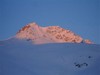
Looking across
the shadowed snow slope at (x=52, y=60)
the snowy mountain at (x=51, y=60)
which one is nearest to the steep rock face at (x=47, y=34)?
the snowy mountain at (x=51, y=60)

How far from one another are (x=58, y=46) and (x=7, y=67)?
1144 inches

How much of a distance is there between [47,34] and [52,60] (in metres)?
46.6

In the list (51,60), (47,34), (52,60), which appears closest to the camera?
(52,60)

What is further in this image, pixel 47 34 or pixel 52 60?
pixel 47 34

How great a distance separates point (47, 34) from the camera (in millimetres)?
115000

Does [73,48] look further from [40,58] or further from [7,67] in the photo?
[7,67]

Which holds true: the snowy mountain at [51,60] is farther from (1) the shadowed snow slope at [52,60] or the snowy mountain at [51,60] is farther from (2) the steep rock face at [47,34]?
(2) the steep rock face at [47,34]

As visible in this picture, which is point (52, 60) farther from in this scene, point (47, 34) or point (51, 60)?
point (47, 34)

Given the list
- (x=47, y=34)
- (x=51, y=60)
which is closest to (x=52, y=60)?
(x=51, y=60)

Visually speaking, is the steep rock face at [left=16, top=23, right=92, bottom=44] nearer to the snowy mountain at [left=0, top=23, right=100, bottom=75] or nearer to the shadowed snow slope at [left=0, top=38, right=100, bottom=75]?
the snowy mountain at [left=0, top=23, right=100, bottom=75]

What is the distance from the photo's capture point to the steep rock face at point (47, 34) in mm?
105250

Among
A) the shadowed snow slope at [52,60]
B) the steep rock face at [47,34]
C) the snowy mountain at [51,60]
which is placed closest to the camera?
the shadowed snow slope at [52,60]

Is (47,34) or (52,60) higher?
(47,34)

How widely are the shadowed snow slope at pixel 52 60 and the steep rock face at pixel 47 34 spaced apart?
20.5 m
